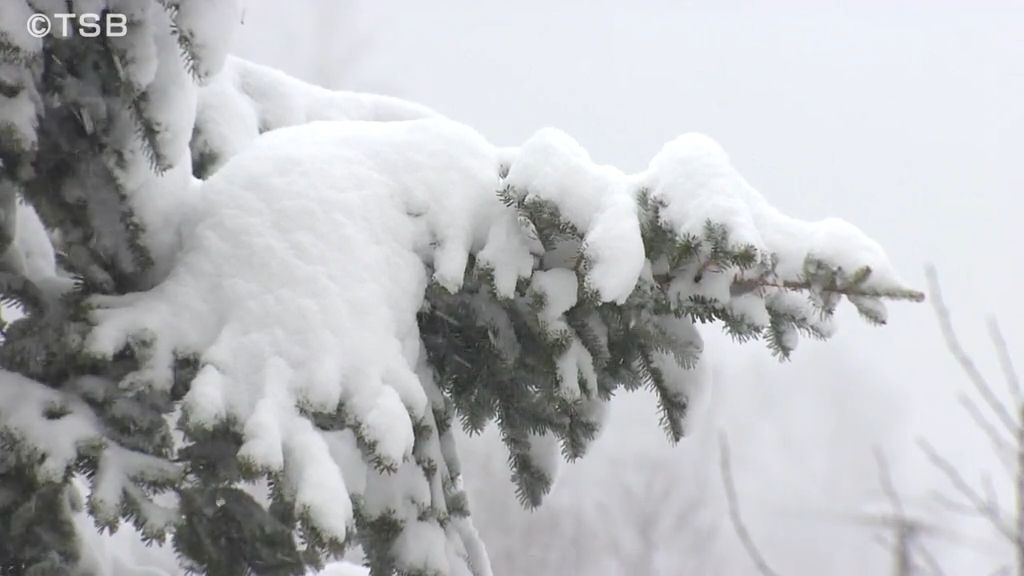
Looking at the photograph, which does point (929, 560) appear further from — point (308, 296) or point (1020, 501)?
Result: point (308, 296)

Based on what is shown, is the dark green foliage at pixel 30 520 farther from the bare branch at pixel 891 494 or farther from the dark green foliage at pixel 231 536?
the bare branch at pixel 891 494

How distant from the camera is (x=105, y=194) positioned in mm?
1693

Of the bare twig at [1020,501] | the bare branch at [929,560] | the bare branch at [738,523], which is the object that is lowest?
the bare branch at [738,523]

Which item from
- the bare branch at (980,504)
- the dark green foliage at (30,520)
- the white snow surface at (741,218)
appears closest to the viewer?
the dark green foliage at (30,520)

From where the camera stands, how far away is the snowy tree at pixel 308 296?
5.05 ft

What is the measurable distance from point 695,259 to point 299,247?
717 millimetres

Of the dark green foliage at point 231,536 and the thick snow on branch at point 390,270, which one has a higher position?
the thick snow on branch at point 390,270

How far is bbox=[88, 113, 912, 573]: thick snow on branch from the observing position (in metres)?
1.55

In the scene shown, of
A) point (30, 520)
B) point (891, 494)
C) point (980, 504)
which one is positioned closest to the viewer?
point (30, 520)

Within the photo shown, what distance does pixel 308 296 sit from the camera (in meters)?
1.67

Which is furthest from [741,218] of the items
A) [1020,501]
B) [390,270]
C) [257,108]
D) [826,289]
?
[257,108]

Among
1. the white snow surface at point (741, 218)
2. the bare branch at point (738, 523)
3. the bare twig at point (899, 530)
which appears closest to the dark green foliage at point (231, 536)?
the white snow surface at point (741, 218)

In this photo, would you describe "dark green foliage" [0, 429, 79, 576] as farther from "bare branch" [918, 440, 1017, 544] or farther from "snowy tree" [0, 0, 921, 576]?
"bare branch" [918, 440, 1017, 544]

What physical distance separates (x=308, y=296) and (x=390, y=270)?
0.54 feet
